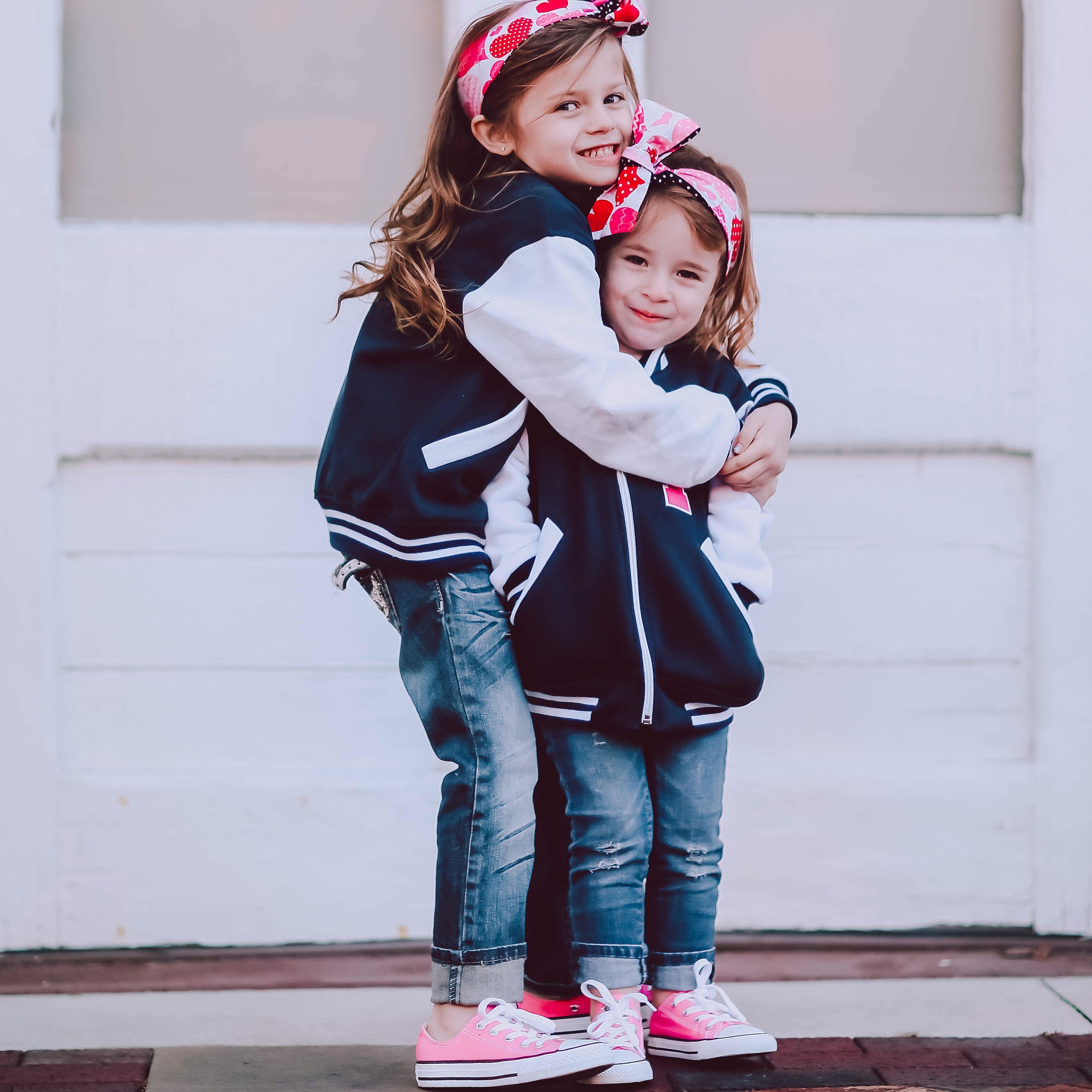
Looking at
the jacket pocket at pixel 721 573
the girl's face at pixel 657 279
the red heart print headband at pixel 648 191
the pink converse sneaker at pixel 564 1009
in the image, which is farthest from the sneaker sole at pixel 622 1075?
the red heart print headband at pixel 648 191

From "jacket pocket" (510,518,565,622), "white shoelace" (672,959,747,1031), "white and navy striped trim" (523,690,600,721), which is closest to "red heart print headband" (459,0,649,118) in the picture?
"jacket pocket" (510,518,565,622)

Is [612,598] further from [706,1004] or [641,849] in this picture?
[706,1004]

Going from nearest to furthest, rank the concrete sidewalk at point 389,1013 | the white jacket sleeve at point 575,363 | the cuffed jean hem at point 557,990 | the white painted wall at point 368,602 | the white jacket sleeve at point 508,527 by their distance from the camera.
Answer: the white jacket sleeve at point 575,363, the white jacket sleeve at point 508,527, the cuffed jean hem at point 557,990, the concrete sidewalk at point 389,1013, the white painted wall at point 368,602

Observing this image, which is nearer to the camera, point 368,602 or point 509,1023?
point 509,1023

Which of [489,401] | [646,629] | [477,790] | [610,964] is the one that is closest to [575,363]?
[489,401]

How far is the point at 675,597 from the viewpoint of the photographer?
1663mm

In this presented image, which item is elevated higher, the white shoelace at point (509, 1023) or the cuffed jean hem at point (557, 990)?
the white shoelace at point (509, 1023)

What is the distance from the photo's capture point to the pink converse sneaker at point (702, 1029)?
5.79ft

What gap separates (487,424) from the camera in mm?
1645

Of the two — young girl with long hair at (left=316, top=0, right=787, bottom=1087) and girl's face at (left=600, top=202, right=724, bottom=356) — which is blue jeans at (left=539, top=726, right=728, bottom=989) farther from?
girl's face at (left=600, top=202, right=724, bottom=356)

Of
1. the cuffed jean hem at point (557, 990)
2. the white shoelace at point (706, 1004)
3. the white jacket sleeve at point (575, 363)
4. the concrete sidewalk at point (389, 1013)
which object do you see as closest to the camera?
the white jacket sleeve at point (575, 363)

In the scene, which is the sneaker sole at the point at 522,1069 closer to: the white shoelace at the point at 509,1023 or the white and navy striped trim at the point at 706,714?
the white shoelace at the point at 509,1023

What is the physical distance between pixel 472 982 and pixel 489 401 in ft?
2.52

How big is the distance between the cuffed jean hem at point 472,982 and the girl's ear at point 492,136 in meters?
1.09
